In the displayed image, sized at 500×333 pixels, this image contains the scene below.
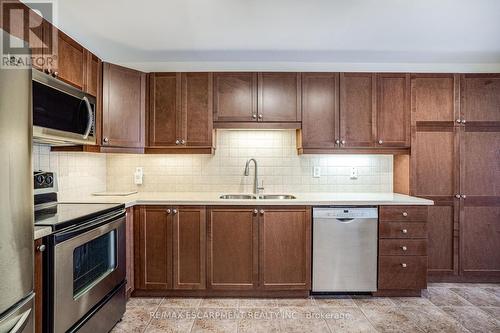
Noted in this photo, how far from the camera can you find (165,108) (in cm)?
279

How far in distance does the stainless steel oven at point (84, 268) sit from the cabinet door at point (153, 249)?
0.29m

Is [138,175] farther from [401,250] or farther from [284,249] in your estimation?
[401,250]

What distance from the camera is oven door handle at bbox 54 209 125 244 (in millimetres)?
1508

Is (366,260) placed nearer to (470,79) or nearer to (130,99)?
(470,79)

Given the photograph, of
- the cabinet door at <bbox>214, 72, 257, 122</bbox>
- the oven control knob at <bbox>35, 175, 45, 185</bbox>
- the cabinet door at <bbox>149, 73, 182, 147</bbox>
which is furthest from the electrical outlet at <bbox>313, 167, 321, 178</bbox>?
the oven control knob at <bbox>35, 175, 45, 185</bbox>

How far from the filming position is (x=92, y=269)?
6.07ft

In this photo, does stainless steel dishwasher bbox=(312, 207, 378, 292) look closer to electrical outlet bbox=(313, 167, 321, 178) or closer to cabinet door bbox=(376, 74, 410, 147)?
electrical outlet bbox=(313, 167, 321, 178)

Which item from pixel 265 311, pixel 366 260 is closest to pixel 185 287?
pixel 265 311

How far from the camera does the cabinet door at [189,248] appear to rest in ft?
8.24

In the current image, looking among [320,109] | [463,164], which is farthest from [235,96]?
[463,164]

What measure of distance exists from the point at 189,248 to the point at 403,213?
1937mm

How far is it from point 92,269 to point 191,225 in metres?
0.85

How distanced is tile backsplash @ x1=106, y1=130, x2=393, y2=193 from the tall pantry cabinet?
0.79 m

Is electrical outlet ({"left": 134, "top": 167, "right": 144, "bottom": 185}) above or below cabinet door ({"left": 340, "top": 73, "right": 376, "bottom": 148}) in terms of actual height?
below
